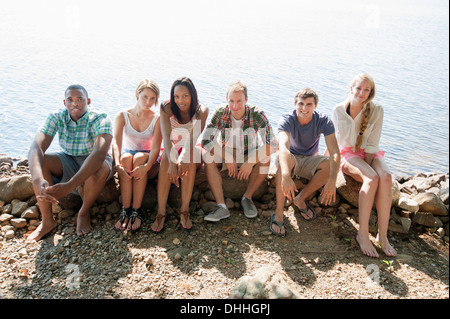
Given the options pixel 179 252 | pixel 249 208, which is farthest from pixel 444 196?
pixel 179 252

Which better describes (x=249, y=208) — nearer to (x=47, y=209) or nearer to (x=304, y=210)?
(x=304, y=210)

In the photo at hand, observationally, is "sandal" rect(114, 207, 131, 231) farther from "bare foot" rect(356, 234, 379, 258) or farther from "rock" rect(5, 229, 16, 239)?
"bare foot" rect(356, 234, 379, 258)

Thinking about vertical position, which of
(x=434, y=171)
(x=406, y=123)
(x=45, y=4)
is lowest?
(x=434, y=171)

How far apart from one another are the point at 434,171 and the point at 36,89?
734 centimetres

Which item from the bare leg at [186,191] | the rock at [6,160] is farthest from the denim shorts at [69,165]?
the rock at [6,160]

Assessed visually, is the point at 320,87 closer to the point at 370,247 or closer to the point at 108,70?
the point at 108,70

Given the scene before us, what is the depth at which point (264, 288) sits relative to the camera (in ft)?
9.27

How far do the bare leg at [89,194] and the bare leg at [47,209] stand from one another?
26 centimetres

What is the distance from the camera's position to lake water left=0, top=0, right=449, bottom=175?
7.27 meters

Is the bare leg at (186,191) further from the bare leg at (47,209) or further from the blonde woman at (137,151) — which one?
the bare leg at (47,209)

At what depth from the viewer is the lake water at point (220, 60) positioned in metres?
7.27

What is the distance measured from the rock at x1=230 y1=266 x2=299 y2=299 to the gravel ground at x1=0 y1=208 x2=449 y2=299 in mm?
179

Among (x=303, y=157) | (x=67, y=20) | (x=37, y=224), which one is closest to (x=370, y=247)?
(x=303, y=157)

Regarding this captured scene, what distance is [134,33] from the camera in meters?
13.6
